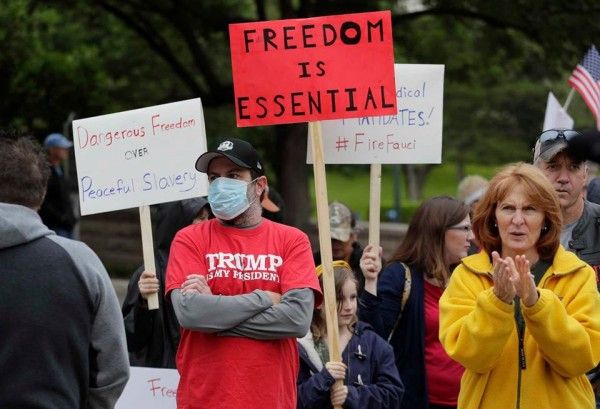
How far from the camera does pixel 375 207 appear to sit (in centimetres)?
691

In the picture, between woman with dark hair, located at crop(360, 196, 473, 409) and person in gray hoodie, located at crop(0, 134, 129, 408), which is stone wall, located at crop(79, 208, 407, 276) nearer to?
woman with dark hair, located at crop(360, 196, 473, 409)

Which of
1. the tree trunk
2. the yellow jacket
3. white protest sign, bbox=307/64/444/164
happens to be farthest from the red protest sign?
the tree trunk

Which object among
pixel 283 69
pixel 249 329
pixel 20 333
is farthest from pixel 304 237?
pixel 20 333

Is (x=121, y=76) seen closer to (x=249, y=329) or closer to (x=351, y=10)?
(x=351, y=10)

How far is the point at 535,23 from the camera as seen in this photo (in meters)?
16.0

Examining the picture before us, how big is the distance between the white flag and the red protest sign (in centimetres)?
268

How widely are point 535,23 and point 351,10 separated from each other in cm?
274

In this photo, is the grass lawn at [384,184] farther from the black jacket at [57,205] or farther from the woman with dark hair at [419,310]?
the woman with dark hair at [419,310]

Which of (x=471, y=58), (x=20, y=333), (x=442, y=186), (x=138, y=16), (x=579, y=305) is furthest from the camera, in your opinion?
(x=442, y=186)

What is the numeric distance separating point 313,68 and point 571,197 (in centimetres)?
140

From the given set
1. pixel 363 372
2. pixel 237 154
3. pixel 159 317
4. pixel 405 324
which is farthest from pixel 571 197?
pixel 159 317

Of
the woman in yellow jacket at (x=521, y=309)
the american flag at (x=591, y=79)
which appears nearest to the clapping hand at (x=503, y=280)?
the woman in yellow jacket at (x=521, y=309)

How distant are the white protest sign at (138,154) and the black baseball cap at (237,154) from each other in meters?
1.03

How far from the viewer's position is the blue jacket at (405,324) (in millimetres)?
6590
